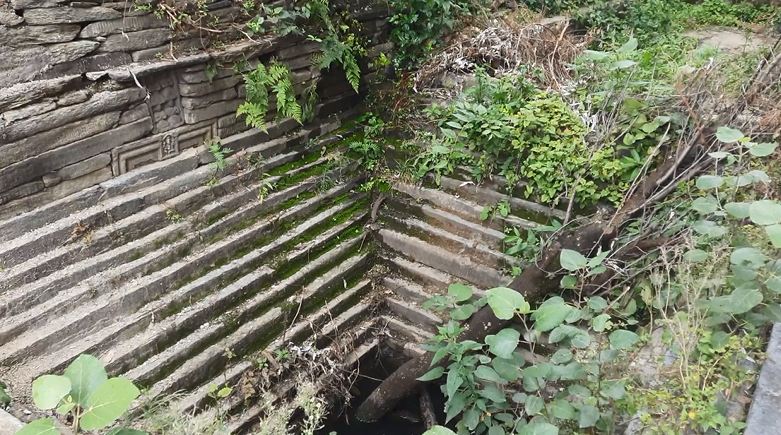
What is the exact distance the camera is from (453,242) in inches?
185

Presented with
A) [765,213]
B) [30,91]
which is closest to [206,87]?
[30,91]

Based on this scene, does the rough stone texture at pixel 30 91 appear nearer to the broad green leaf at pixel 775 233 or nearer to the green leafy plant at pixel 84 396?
the green leafy plant at pixel 84 396

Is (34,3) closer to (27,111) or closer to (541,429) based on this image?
(27,111)

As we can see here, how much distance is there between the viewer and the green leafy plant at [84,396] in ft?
6.03

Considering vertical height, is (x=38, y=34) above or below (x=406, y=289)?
above

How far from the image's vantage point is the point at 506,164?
14.8ft

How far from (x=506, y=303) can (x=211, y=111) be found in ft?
8.50

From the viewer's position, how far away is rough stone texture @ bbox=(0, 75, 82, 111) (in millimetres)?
3120

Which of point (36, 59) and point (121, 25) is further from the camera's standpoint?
point (121, 25)

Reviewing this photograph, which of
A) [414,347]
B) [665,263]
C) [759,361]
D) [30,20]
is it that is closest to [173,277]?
[30,20]

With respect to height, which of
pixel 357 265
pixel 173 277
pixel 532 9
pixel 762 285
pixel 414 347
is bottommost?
pixel 414 347

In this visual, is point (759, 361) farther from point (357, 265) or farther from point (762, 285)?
point (357, 265)

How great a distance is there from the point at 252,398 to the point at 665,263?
292 centimetres

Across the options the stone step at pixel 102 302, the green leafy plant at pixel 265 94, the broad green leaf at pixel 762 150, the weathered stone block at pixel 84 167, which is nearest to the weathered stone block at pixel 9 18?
the weathered stone block at pixel 84 167
